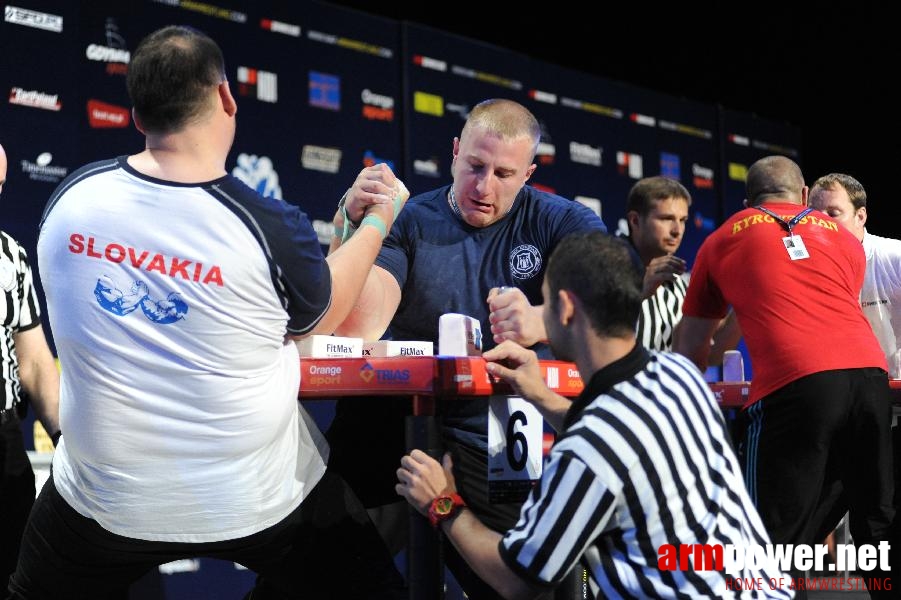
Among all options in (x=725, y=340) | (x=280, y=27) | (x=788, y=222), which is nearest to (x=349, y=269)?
(x=788, y=222)

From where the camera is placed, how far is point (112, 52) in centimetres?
473

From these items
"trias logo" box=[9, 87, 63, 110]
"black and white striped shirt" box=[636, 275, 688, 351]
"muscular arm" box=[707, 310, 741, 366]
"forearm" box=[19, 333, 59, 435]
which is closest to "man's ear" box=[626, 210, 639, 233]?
"black and white striped shirt" box=[636, 275, 688, 351]

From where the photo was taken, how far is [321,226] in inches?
217

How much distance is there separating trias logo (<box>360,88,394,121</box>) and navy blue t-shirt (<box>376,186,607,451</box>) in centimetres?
320

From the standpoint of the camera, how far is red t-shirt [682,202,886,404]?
9.96 ft

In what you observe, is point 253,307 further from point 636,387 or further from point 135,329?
point 636,387

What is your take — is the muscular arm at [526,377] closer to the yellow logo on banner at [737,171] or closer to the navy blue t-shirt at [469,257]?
the navy blue t-shirt at [469,257]

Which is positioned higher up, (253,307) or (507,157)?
(507,157)

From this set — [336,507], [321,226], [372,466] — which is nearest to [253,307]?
[336,507]

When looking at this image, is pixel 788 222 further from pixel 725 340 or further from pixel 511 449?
pixel 511 449

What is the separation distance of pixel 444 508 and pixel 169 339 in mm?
572

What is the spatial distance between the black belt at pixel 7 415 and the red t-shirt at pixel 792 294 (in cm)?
239

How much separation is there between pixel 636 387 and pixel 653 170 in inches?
248

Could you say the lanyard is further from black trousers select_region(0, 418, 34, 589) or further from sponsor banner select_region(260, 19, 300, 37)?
sponsor banner select_region(260, 19, 300, 37)
